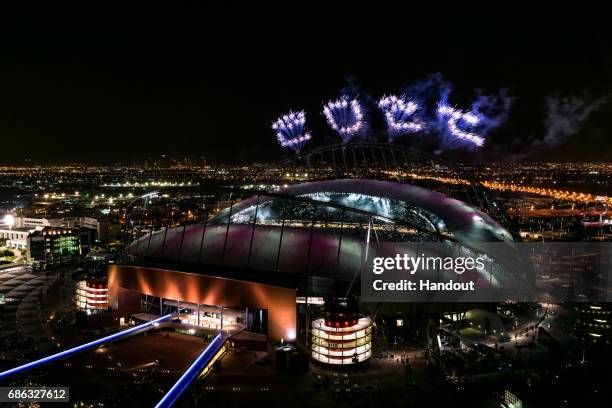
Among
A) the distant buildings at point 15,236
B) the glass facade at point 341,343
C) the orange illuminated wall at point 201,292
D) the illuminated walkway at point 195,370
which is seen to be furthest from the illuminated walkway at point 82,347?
the distant buildings at point 15,236

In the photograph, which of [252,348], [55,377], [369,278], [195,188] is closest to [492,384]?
[369,278]

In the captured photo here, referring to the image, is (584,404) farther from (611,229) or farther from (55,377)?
(611,229)

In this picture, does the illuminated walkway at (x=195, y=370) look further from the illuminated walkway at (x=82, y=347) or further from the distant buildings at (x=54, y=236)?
the distant buildings at (x=54, y=236)

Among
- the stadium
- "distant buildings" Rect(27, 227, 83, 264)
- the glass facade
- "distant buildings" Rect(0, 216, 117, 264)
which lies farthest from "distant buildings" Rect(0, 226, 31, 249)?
the glass facade

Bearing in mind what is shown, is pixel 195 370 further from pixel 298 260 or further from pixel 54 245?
pixel 54 245

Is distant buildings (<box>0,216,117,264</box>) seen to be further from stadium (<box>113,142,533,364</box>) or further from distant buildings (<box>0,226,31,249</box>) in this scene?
stadium (<box>113,142,533,364</box>)
